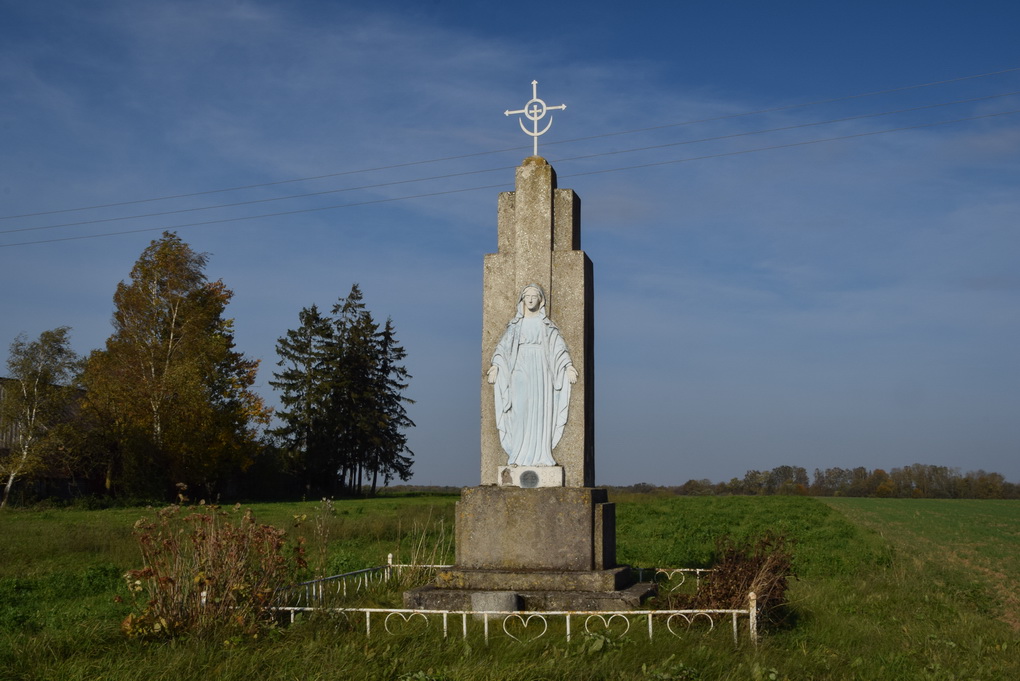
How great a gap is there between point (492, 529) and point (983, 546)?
781 inches

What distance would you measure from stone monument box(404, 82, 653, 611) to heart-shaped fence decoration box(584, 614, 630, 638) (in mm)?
765

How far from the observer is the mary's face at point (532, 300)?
34.5 ft

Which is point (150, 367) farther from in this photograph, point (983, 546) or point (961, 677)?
point (961, 677)

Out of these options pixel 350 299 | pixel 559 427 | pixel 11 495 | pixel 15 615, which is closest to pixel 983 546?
pixel 559 427

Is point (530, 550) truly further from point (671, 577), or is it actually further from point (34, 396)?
point (34, 396)

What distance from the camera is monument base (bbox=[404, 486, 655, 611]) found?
9.48 meters

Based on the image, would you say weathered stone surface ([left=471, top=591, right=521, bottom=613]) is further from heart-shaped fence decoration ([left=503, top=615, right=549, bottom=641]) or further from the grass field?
the grass field

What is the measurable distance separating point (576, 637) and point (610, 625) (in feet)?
1.76

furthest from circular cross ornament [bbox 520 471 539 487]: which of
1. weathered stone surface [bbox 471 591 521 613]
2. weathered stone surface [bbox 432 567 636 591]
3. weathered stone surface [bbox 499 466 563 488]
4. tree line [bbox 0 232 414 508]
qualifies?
tree line [bbox 0 232 414 508]

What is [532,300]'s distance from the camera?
34.5 feet

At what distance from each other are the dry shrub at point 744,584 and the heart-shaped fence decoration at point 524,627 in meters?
1.24

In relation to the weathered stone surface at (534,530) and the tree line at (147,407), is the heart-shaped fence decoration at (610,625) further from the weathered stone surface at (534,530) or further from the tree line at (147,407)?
the tree line at (147,407)

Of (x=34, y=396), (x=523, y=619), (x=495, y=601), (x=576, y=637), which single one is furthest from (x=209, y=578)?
(x=34, y=396)

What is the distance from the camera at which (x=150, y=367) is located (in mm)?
35344
